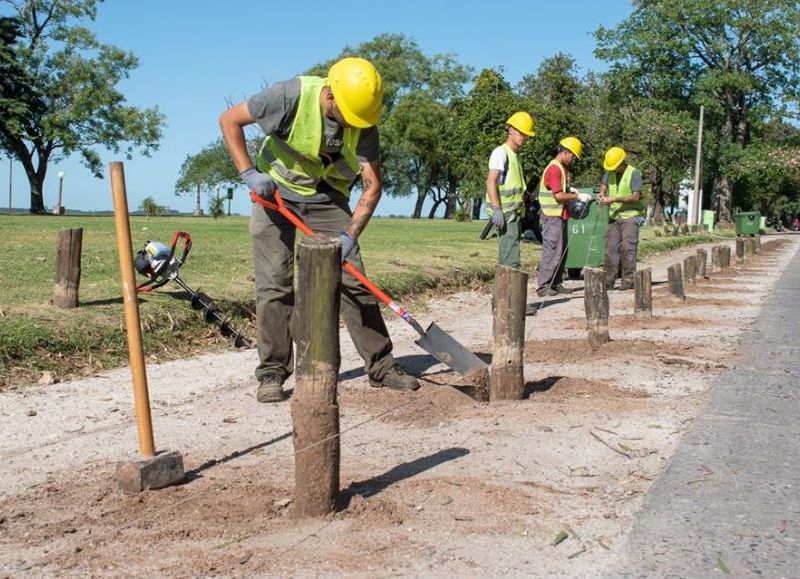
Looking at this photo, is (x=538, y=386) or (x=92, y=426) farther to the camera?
(x=538, y=386)

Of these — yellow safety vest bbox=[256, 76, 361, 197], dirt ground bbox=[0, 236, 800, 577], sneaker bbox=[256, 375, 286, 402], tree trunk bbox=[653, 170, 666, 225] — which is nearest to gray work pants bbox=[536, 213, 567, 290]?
dirt ground bbox=[0, 236, 800, 577]

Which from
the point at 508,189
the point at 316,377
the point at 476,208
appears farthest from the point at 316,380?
the point at 476,208

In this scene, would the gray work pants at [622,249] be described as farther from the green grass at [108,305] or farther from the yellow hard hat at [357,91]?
the yellow hard hat at [357,91]

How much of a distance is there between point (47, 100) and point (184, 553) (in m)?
56.2

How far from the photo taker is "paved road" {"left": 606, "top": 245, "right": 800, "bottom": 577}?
3.73 meters

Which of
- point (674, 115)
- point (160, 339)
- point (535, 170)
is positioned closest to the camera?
point (160, 339)

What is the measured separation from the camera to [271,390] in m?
6.49

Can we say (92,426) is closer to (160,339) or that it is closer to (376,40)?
(160,339)

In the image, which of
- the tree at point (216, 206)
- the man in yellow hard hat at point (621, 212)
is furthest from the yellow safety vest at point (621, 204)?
the tree at point (216, 206)

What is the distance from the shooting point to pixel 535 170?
106 feet

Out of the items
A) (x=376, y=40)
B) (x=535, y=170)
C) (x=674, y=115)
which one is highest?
(x=376, y=40)

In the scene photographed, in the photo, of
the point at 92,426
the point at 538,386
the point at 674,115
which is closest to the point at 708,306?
the point at 538,386

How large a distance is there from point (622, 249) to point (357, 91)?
9.76m

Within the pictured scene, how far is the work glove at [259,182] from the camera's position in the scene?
6.27 meters
